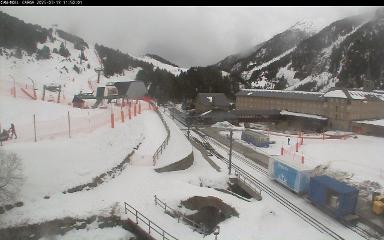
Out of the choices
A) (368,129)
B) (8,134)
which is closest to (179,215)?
(8,134)

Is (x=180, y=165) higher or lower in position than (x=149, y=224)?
higher

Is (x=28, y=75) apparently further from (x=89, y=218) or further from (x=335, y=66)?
(x=335, y=66)

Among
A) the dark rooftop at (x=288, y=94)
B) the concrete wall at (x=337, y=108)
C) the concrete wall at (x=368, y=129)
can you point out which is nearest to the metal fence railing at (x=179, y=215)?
the concrete wall at (x=368, y=129)

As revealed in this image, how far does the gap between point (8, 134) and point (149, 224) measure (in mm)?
12309

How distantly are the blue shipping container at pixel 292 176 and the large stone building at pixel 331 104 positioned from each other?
3744 cm

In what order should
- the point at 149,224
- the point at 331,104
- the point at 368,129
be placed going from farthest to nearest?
the point at 331,104 → the point at 368,129 → the point at 149,224

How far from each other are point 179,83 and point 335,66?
88031 mm

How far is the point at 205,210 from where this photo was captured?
977 inches

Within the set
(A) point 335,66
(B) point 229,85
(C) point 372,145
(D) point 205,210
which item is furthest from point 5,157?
(A) point 335,66

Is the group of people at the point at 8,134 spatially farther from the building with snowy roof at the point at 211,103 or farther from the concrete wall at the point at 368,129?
the building with snowy roof at the point at 211,103

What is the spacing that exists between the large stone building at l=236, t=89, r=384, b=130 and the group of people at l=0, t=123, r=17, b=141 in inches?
2133

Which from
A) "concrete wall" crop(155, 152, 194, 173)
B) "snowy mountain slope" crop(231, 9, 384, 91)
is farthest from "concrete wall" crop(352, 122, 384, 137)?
"snowy mountain slope" crop(231, 9, 384, 91)

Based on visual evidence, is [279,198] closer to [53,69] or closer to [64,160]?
[64,160]

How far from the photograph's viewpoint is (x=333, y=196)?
2344 cm
